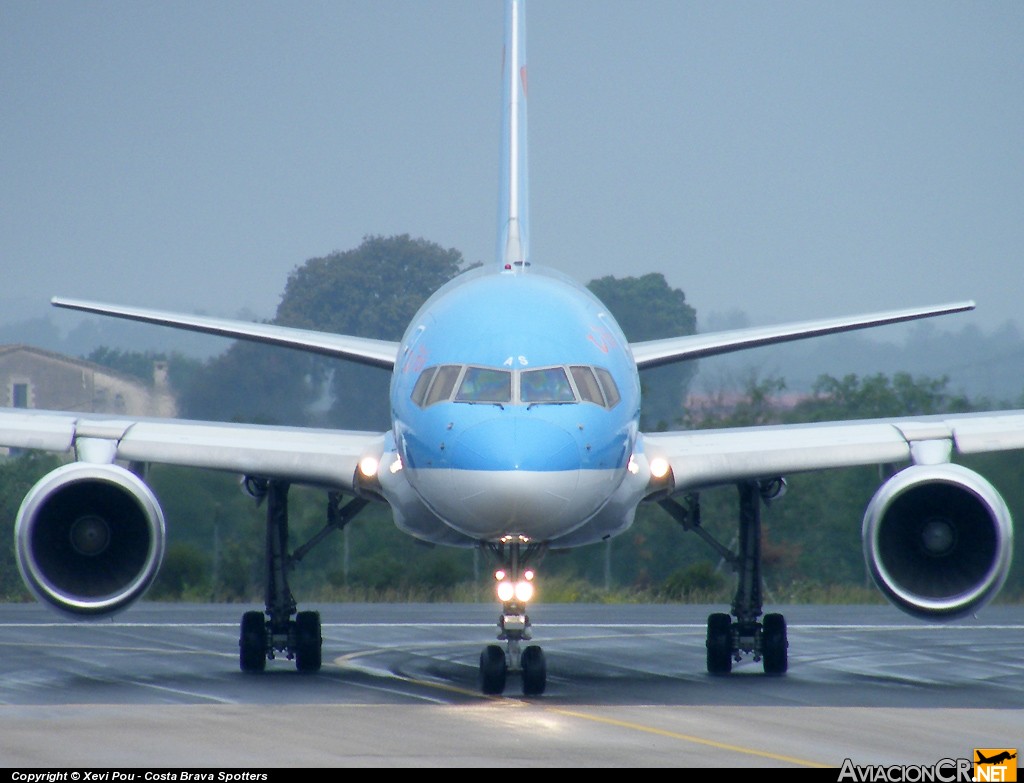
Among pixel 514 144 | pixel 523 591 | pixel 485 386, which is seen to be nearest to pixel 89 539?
pixel 523 591

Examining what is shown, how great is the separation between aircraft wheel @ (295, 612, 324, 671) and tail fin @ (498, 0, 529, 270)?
4.71 m

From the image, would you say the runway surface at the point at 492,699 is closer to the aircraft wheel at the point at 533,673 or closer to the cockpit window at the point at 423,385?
the aircraft wheel at the point at 533,673

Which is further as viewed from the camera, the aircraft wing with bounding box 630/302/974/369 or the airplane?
the aircraft wing with bounding box 630/302/974/369

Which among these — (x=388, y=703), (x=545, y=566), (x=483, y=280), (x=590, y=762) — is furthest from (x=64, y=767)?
(x=545, y=566)

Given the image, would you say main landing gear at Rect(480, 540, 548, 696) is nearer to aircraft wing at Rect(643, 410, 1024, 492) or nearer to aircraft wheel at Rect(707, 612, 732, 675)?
aircraft wing at Rect(643, 410, 1024, 492)

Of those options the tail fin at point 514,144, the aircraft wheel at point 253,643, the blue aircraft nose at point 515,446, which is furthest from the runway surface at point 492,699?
the tail fin at point 514,144

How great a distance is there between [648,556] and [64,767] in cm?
2936

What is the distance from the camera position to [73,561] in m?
15.5

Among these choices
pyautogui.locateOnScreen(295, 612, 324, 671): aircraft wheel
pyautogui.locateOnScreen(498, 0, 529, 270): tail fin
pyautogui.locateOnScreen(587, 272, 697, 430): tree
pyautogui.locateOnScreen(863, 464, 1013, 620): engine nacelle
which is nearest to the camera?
pyautogui.locateOnScreen(863, 464, 1013, 620): engine nacelle

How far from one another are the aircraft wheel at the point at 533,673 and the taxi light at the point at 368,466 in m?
2.71

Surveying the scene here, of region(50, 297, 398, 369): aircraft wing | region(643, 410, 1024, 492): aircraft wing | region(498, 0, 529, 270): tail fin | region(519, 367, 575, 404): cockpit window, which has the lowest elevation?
region(643, 410, 1024, 492): aircraft wing

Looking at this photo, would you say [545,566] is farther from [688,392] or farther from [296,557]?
[688,392]

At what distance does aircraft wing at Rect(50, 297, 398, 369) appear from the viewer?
1698 centimetres

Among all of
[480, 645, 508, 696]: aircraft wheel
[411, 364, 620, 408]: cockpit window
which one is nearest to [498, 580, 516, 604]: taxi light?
[480, 645, 508, 696]: aircraft wheel
